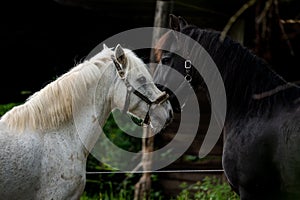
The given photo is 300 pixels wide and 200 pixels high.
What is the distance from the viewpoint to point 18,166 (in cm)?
438

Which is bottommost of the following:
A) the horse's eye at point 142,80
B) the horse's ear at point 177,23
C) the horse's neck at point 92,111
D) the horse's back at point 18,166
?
the horse's back at point 18,166

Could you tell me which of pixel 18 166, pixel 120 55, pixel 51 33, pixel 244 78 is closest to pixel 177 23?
pixel 244 78

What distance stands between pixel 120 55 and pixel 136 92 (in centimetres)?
32

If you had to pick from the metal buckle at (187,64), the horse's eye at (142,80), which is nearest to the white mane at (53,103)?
the horse's eye at (142,80)

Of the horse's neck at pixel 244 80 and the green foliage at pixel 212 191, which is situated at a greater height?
the horse's neck at pixel 244 80

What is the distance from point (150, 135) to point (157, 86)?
2094 mm

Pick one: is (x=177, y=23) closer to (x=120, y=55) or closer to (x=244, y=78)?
(x=244, y=78)

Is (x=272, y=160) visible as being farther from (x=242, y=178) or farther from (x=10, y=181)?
(x=10, y=181)

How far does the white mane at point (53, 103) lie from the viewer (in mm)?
4523

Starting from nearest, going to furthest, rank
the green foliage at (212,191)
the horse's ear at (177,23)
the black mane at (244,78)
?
the black mane at (244,78), the horse's ear at (177,23), the green foliage at (212,191)

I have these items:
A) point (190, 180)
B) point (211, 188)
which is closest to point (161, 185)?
point (190, 180)

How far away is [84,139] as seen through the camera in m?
4.75

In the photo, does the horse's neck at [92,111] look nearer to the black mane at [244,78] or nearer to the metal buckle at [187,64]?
the metal buckle at [187,64]

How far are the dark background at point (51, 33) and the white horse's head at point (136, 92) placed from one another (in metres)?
3.90
